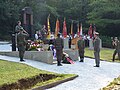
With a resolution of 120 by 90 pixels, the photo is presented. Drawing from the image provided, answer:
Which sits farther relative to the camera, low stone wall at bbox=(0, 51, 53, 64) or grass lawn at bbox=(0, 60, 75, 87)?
low stone wall at bbox=(0, 51, 53, 64)

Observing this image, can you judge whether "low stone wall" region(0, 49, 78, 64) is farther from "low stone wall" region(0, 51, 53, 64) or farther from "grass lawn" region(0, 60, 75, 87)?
"grass lawn" region(0, 60, 75, 87)

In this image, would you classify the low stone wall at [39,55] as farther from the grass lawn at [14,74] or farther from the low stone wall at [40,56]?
the grass lawn at [14,74]

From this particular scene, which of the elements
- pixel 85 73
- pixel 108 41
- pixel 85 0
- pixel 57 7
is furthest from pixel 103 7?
pixel 85 73

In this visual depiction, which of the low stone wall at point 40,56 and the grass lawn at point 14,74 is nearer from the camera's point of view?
the grass lawn at point 14,74

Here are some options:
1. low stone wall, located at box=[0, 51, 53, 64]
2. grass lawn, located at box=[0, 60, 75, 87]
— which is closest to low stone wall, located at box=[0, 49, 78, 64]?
low stone wall, located at box=[0, 51, 53, 64]

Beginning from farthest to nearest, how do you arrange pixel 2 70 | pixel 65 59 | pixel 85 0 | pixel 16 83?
pixel 85 0 → pixel 65 59 → pixel 2 70 → pixel 16 83

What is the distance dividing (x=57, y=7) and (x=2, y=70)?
161 ft

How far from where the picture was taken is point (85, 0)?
58.2 meters

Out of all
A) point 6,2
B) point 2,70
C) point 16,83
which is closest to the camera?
point 16,83

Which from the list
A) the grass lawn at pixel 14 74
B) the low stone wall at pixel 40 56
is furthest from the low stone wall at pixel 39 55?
the grass lawn at pixel 14 74

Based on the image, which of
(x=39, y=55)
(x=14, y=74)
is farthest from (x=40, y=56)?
(x=14, y=74)

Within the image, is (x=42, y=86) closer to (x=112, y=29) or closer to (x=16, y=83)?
(x=16, y=83)

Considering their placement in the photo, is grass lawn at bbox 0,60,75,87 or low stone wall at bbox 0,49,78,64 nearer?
grass lawn at bbox 0,60,75,87

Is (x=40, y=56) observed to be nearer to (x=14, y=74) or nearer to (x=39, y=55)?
(x=39, y=55)
